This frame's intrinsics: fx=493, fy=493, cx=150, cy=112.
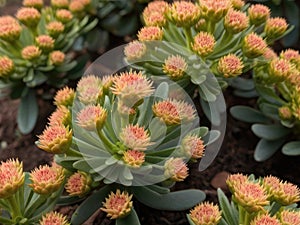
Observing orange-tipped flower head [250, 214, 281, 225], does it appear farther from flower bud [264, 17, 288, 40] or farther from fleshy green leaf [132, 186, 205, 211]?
flower bud [264, 17, 288, 40]

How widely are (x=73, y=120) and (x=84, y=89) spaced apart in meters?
0.13

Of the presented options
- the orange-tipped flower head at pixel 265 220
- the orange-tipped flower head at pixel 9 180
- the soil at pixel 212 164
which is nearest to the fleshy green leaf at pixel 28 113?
the soil at pixel 212 164

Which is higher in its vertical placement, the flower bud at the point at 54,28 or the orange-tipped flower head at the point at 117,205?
the flower bud at the point at 54,28

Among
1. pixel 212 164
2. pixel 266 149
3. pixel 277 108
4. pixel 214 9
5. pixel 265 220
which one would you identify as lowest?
pixel 212 164

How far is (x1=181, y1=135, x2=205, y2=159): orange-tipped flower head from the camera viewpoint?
1.42 metres

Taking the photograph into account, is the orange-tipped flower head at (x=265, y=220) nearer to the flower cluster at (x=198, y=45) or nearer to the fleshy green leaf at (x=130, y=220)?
the fleshy green leaf at (x=130, y=220)

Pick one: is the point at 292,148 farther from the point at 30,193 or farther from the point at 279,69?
the point at 30,193

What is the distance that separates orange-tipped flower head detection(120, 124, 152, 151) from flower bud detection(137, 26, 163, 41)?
0.36 metres

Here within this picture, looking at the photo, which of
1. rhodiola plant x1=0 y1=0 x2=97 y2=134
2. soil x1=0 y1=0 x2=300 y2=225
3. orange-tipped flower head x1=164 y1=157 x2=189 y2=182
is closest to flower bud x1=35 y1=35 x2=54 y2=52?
rhodiola plant x1=0 y1=0 x2=97 y2=134

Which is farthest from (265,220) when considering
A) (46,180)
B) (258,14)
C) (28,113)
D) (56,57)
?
(28,113)

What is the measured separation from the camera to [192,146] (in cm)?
143

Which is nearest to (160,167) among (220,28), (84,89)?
(84,89)

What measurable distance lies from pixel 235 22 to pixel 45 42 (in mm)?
793

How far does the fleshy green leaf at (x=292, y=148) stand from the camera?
178 centimetres
